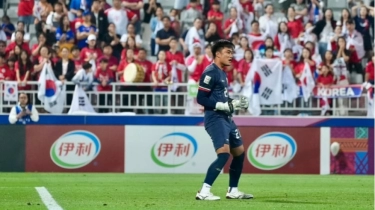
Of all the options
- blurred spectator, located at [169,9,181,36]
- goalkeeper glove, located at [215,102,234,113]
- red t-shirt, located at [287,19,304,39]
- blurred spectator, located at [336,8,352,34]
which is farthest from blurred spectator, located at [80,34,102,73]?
goalkeeper glove, located at [215,102,234,113]

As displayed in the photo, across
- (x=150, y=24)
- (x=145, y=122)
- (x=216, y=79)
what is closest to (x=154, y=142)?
(x=145, y=122)

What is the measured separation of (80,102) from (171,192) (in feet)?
24.4

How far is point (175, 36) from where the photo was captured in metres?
23.8

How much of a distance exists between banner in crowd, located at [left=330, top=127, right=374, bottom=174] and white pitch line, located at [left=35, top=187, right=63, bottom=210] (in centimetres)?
900

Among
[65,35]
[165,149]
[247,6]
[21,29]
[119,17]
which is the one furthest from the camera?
[247,6]

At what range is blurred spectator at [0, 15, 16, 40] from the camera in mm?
24062

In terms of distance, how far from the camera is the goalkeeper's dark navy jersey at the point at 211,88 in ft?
42.0

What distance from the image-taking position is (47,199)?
12648 mm

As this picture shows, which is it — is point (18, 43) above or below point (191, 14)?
below

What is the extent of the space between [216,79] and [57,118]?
9362 millimetres

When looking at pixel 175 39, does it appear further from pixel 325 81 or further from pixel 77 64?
pixel 325 81

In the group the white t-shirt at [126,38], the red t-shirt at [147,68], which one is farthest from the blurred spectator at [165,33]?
the red t-shirt at [147,68]

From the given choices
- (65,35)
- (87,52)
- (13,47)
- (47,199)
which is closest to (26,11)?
(65,35)

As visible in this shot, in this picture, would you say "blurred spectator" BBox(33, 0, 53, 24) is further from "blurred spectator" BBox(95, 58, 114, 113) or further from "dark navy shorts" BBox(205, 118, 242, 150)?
"dark navy shorts" BBox(205, 118, 242, 150)
